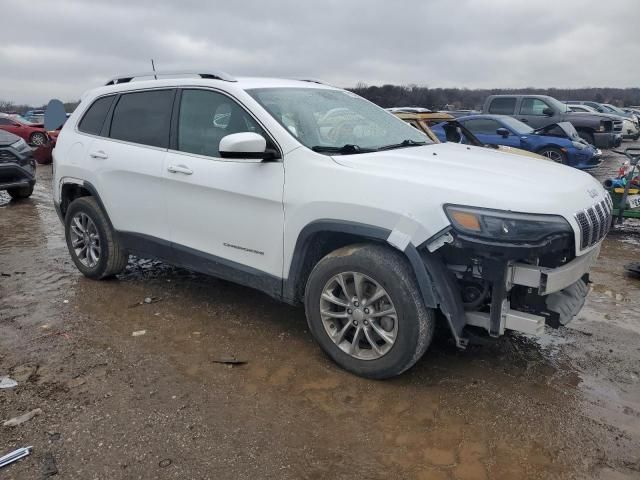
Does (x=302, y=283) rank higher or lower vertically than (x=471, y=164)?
lower

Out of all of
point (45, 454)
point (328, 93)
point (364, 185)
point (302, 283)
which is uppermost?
point (328, 93)

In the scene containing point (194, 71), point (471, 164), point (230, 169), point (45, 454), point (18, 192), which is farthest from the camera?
point (18, 192)

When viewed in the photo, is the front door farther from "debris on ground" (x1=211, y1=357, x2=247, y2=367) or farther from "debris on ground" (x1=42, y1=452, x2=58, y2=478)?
"debris on ground" (x1=42, y1=452, x2=58, y2=478)

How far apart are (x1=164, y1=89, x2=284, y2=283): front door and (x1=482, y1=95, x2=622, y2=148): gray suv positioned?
14.0 meters

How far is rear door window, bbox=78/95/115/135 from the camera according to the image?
16.3 ft

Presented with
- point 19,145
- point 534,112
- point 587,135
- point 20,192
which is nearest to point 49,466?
point 19,145

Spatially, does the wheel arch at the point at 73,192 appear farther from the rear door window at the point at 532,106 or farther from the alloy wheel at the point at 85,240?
the rear door window at the point at 532,106

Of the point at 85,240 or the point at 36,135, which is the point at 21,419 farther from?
the point at 36,135

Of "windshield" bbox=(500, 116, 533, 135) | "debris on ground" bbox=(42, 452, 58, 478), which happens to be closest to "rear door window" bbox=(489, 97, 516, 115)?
"windshield" bbox=(500, 116, 533, 135)

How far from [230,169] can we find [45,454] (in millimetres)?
2063

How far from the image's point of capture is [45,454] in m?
2.71

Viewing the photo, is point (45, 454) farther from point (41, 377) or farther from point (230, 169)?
point (230, 169)

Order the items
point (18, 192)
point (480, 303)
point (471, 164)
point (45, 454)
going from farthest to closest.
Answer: point (18, 192) → point (471, 164) → point (480, 303) → point (45, 454)

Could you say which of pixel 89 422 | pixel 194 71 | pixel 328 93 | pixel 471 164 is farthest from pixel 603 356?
pixel 194 71
